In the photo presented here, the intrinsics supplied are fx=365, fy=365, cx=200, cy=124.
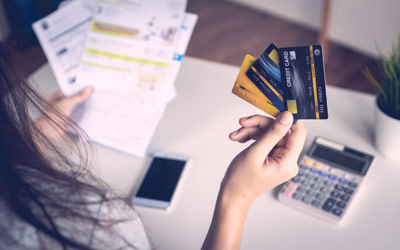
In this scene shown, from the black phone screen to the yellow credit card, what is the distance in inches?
9.4

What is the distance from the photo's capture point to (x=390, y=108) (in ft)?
2.19

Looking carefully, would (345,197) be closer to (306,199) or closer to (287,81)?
(306,199)

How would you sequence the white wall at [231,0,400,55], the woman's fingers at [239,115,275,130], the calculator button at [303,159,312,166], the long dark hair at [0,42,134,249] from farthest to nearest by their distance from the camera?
the white wall at [231,0,400,55]
the calculator button at [303,159,312,166]
the woman's fingers at [239,115,275,130]
the long dark hair at [0,42,134,249]

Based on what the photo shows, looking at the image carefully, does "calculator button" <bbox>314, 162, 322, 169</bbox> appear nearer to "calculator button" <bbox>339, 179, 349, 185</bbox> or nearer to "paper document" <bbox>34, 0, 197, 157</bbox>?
"calculator button" <bbox>339, 179, 349, 185</bbox>

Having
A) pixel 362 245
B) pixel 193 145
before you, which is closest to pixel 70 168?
pixel 193 145

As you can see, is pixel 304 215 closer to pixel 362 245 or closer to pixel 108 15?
pixel 362 245

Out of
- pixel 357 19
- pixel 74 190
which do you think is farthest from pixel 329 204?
pixel 357 19

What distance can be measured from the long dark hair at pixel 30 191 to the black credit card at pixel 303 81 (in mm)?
300

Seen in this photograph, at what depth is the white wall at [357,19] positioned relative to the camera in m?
1.95

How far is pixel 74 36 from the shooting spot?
83cm

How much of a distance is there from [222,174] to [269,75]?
9.8 inches

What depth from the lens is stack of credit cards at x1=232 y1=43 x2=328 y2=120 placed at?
472 millimetres

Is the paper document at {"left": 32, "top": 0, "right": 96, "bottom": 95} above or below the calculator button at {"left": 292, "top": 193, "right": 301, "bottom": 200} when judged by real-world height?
above

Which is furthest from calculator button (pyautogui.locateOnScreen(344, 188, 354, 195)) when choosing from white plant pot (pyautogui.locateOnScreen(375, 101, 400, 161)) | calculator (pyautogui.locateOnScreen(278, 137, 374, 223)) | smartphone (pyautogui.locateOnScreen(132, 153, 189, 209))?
smartphone (pyautogui.locateOnScreen(132, 153, 189, 209))
